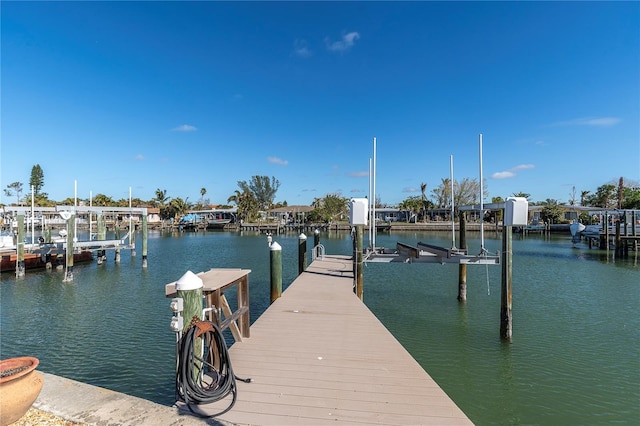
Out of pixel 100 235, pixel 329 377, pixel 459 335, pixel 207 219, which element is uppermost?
pixel 207 219

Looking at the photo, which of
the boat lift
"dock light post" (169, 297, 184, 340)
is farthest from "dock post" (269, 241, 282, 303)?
"dock light post" (169, 297, 184, 340)

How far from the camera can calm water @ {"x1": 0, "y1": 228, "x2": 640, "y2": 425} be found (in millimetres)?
6043

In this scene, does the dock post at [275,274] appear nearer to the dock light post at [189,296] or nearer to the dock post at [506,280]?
the dock light post at [189,296]

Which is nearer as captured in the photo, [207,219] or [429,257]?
[429,257]

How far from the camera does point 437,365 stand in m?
7.21

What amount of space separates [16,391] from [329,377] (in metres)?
3.04

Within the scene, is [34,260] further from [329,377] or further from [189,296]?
[329,377]

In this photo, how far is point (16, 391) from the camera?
113 inches

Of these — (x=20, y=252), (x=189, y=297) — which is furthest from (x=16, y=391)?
(x=20, y=252)

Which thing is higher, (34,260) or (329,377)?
(329,377)

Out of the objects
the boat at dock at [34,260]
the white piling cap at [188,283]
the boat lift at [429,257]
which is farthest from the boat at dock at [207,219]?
the white piling cap at [188,283]

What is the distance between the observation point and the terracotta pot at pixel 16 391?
282cm

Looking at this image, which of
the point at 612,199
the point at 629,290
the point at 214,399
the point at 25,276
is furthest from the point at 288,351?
the point at 612,199

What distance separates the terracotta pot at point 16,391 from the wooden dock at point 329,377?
4.25ft
